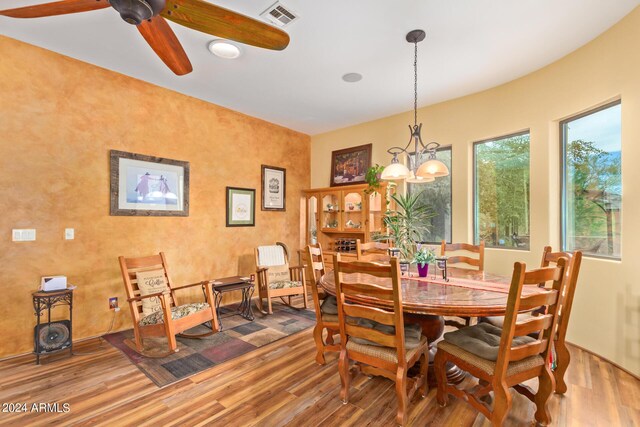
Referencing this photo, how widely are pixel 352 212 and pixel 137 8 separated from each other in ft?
13.3

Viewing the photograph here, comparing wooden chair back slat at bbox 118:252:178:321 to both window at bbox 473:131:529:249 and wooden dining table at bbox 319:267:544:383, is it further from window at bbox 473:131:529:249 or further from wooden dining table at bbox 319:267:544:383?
window at bbox 473:131:529:249

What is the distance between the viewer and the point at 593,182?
3.03 m

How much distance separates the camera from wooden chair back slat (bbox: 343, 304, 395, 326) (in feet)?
6.00

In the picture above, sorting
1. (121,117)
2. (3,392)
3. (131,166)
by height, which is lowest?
(3,392)

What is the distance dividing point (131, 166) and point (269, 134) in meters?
2.23

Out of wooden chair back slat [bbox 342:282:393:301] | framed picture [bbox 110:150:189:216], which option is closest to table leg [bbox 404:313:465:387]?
wooden chair back slat [bbox 342:282:393:301]

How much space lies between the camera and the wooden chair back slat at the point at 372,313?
72.0 inches

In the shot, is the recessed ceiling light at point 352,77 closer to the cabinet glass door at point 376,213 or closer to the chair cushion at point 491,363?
the cabinet glass door at point 376,213

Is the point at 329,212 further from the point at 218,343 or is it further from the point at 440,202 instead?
the point at 218,343

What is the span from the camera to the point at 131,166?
3.61 meters

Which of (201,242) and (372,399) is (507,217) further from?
(201,242)

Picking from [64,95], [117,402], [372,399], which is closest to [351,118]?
[64,95]

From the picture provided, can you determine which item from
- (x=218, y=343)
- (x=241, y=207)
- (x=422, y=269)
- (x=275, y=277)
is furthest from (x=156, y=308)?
(x=422, y=269)

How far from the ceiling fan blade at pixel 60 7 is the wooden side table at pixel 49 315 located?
2.23 m
